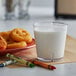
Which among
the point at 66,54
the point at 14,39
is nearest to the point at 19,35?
the point at 14,39

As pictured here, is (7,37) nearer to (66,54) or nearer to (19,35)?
(19,35)

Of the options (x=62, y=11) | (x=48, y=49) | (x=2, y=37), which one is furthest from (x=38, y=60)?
(x=62, y=11)

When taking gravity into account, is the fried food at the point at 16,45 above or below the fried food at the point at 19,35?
below

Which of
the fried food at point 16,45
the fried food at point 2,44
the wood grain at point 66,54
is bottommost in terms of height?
the wood grain at point 66,54

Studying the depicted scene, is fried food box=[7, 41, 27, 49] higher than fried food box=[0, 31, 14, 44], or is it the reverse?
fried food box=[0, 31, 14, 44]

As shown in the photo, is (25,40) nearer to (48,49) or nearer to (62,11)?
(48,49)

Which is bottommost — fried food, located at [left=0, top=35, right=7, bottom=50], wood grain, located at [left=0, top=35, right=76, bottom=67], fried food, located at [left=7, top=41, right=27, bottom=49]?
wood grain, located at [left=0, top=35, right=76, bottom=67]
